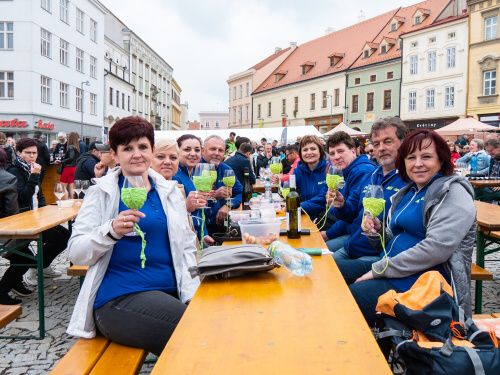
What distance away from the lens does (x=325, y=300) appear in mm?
2018

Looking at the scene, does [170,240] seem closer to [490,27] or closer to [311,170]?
[311,170]

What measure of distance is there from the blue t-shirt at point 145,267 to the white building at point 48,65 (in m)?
26.8

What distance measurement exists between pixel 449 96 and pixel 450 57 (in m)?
2.62

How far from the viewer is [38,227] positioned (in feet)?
13.1

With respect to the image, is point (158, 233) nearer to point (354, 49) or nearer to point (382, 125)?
point (382, 125)

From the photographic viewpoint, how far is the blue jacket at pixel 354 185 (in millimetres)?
4328

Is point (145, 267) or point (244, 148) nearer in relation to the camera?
point (145, 267)

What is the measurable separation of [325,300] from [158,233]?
1128 mm

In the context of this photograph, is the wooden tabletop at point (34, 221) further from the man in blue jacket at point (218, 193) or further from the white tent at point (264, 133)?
the white tent at point (264, 133)

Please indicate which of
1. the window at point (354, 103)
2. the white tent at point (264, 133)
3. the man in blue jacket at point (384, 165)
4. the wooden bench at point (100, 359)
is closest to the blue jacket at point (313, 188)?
the man in blue jacket at point (384, 165)

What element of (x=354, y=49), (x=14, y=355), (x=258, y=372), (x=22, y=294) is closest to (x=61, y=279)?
(x=22, y=294)

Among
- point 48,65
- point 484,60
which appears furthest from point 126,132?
point 484,60

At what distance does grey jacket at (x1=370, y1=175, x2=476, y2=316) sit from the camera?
254 cm

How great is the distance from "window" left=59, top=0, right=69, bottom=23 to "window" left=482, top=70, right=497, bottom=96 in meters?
27.5
